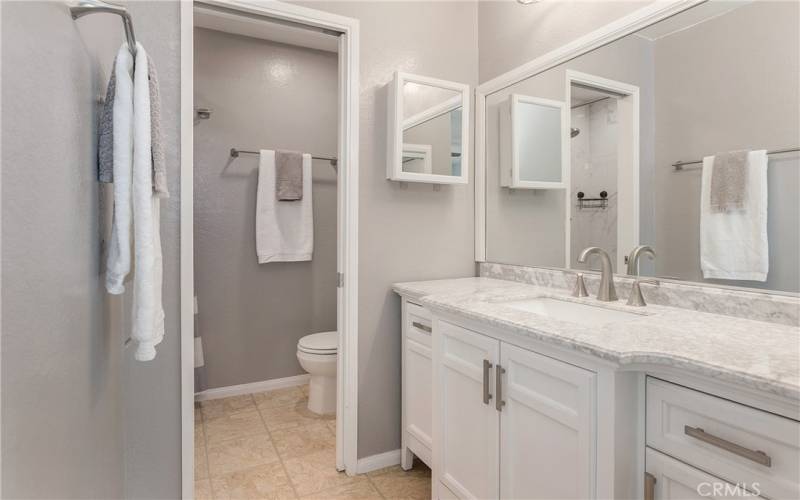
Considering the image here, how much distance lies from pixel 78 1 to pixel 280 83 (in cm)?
217

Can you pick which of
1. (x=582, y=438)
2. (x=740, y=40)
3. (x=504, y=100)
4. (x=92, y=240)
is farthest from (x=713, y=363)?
(x=504, y=100)

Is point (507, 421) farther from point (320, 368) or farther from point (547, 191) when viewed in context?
point (320, 368)

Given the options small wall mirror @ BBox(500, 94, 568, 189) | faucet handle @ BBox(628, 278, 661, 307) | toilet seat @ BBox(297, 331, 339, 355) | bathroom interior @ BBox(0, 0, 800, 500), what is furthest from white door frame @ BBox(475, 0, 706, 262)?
toilet seat @ BBox(297, 331, 339, 355)

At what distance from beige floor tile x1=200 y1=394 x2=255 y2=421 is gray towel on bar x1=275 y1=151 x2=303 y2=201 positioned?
4.66 feet

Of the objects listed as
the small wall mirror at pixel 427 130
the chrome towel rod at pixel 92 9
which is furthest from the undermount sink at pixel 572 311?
the chrome towel rod at pixel 92 9

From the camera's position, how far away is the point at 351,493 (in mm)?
1833

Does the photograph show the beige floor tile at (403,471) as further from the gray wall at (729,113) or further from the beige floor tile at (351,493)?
the gray wall at (729,113)

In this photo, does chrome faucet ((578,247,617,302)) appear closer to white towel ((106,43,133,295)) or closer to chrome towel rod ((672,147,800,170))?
chrome towel rod ((672,147,800,170))

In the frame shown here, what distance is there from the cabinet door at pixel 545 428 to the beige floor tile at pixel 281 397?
6.30 ft

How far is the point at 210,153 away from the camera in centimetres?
283

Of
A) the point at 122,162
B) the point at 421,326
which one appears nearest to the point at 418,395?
the point at 421,326

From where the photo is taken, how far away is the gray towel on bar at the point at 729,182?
1.25 metres

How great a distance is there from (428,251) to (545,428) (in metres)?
1.19

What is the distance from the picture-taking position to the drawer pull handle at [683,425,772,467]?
30.2 inches
